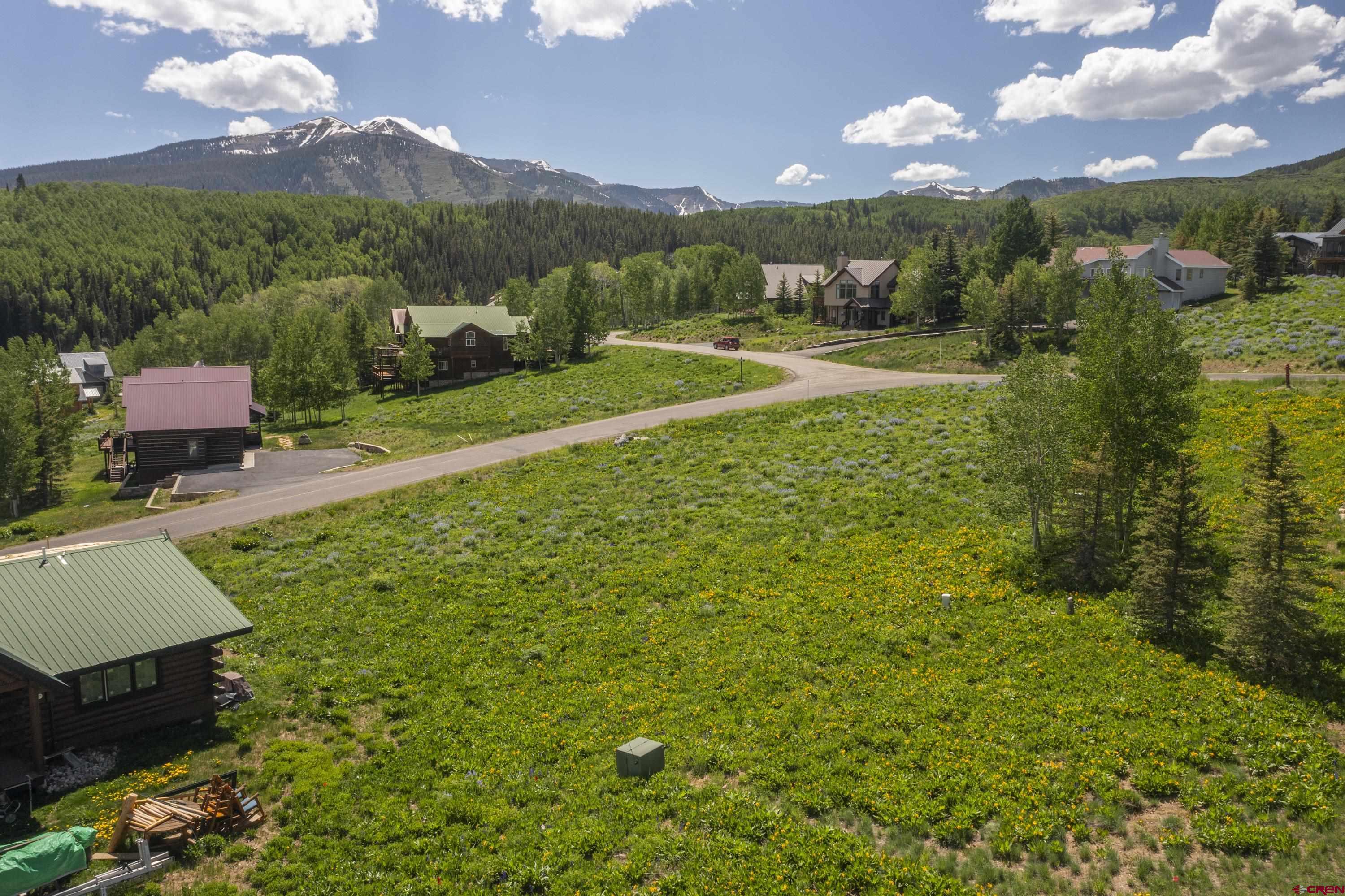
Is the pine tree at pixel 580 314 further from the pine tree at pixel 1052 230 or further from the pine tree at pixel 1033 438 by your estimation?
the pine tree at pixel 1033 438

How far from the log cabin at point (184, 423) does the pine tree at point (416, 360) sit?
2764 centimetres

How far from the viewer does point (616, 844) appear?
13.0 metres

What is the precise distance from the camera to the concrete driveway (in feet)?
145

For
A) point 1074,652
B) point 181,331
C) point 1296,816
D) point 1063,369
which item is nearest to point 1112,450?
point 1063,369

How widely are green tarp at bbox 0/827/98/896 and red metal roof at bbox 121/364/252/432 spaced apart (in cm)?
4537

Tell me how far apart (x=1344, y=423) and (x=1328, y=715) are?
21.5 m

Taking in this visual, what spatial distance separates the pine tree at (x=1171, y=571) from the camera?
18.1 m

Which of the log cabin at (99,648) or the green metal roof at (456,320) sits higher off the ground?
the green metal roof at (456,320)

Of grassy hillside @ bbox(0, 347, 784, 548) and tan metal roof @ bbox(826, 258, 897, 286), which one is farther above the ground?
tan metal roof @ bbox(826, 258, 897, 286)

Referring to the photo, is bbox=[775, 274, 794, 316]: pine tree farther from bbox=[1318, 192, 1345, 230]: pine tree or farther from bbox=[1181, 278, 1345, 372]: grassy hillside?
bbox=[1318, 192, 1345, 230]: pine tree

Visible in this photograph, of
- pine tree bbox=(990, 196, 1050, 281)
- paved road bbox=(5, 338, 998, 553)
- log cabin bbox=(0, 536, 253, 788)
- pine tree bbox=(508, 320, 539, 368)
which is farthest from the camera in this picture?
pine tree bbox=(508, 320, 539, 368)

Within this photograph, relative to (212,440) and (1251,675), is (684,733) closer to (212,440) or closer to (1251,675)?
(1251,675)

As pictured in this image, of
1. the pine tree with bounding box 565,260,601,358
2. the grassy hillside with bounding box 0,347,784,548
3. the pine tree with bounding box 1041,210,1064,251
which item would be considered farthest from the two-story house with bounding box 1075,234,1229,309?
the pine tree with bounding box 565,260,601,358

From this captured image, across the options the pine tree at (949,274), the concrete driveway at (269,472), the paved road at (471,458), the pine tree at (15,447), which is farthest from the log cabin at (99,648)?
the pine tree at (949,274)
